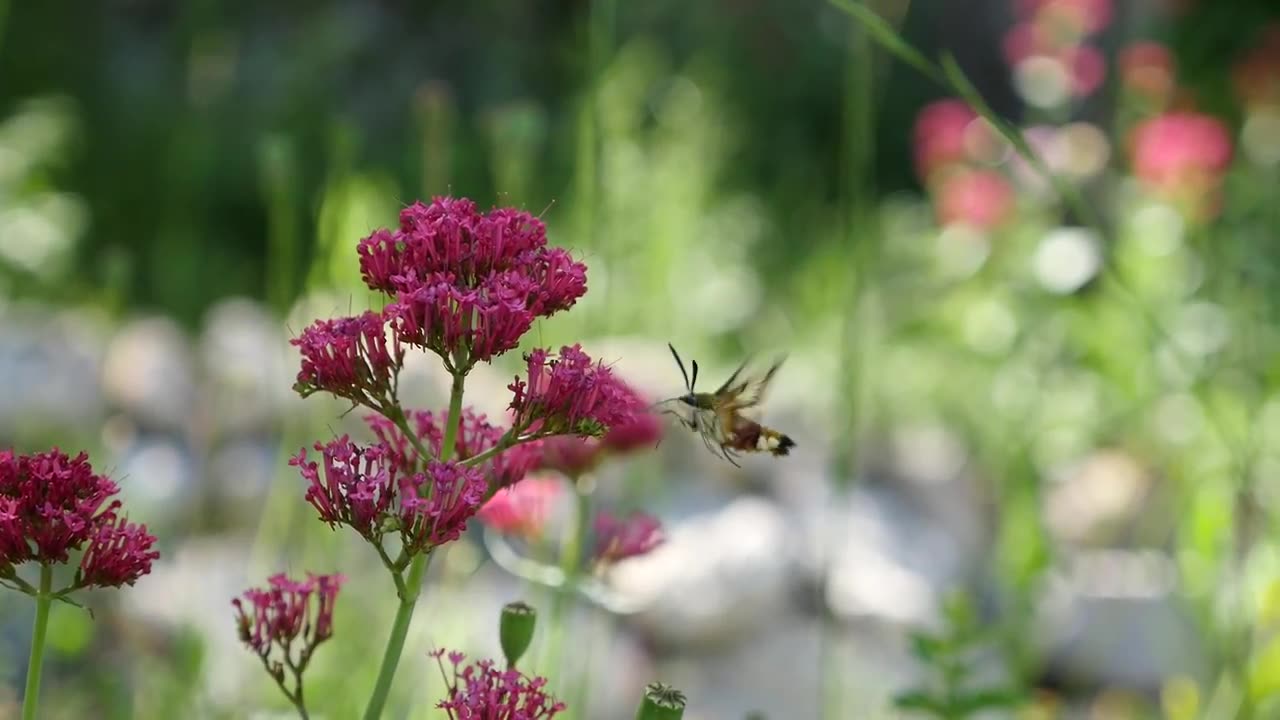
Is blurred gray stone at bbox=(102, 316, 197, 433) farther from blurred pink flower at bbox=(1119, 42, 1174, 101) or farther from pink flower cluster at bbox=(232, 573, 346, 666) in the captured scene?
pink flower cluster at bbox=(232, 573, 346, 666)

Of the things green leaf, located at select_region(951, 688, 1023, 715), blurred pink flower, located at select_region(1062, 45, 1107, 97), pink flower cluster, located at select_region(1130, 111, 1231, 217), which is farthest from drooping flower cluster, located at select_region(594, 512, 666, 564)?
pink flower cluster, located at select_region(1130, 111, 1231, 217)

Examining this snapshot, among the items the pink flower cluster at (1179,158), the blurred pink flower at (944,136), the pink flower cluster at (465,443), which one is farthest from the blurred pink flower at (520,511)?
the blurred pink flower at (944,136)

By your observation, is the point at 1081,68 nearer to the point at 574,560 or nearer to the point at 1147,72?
the point at 1147,72

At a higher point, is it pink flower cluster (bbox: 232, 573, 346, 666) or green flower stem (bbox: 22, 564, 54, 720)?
pink flower cluster (bbox: 232, 573, 346, 666)

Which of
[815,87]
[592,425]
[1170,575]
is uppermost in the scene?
[815,87]

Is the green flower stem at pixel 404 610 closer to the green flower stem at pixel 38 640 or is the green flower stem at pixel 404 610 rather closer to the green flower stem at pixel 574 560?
the green flower stem at pixel 38 640

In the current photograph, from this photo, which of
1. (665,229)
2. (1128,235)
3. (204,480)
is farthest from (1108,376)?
(204,480)

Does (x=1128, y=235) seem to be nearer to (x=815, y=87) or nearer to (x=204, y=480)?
(x=204, y=480)
